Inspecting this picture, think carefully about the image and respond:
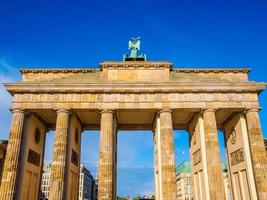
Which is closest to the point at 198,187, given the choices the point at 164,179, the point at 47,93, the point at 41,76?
the point at 164,179

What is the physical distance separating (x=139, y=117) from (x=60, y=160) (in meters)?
9.78

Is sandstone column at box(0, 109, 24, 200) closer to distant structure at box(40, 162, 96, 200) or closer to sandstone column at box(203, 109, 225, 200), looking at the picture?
sandstone column at box(203, 109, 225, 200)

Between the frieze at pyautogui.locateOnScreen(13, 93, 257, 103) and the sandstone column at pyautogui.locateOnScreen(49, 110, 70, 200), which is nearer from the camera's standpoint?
the sandstone column at pyautogui.locateOnScreen(49, 110, 70, 200)

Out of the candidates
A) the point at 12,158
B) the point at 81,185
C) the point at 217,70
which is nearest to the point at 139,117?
the point at 217,70

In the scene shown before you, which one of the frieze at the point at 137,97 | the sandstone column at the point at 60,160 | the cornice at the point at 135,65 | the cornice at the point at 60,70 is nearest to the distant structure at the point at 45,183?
the cornice at the point at 60,70

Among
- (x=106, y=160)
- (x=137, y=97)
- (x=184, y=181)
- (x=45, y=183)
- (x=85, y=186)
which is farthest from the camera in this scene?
(x=85, y=186)

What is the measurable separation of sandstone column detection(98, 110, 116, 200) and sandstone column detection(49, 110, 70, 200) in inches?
128

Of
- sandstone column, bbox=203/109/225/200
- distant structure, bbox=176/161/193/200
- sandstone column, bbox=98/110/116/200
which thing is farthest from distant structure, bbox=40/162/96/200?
sandstone column, bbox=203/109/225/200

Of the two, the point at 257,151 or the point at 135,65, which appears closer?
the point at 257,151

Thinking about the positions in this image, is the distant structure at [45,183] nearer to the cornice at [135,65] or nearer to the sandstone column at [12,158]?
the sandstone column at [12,158]

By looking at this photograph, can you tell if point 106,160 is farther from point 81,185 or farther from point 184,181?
point 81,185

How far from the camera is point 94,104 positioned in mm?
24859

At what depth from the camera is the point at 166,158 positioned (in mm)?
23156

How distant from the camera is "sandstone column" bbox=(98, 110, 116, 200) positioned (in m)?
21.9
